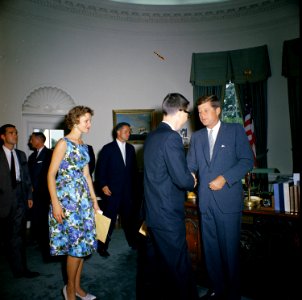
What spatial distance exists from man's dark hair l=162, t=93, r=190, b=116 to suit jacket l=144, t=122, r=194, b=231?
0.13 m

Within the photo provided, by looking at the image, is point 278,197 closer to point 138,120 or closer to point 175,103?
point 175,103

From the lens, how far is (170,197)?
2105mm

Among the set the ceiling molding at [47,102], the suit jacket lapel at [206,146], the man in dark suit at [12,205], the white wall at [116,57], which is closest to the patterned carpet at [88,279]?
the man in dark suit at [12,205]

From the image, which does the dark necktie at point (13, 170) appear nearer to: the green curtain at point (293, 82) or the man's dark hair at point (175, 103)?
the man's dark hair at point (175, 103)

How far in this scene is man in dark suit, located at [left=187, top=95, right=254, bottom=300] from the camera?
2488mm

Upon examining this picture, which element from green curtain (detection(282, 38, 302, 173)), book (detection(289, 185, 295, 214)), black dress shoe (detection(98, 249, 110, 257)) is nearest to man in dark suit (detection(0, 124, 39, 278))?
black dress shoe (detection(98, 249, 110, 257))

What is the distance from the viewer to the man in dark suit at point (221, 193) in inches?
98.0

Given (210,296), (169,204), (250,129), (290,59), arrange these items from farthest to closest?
(250,129) < (290,59) < (210,296) < (169,204)

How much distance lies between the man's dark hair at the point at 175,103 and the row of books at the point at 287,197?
1.23 meters

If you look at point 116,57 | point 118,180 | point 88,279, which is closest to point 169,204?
point 88,279

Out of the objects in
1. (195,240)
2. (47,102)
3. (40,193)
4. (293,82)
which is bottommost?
(195,240)

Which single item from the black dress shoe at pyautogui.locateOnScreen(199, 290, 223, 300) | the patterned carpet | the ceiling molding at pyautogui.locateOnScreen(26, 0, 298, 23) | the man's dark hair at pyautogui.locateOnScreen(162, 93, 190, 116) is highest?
the ceiling molding at pyautogui.locateOnScreen(26, 0, 298, 23)

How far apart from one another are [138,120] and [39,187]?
2795mm

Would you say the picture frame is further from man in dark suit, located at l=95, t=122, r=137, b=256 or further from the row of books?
the row of books
